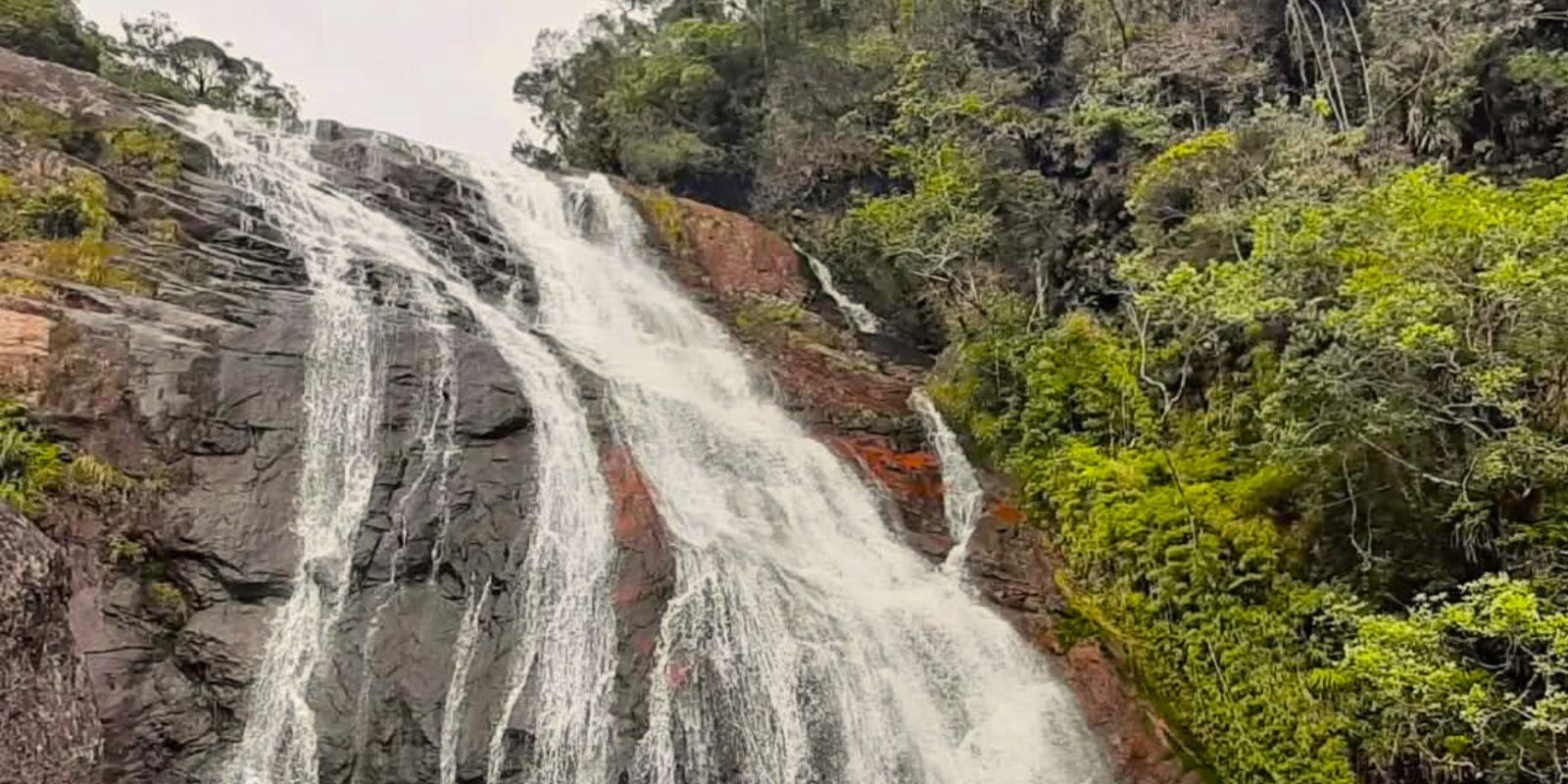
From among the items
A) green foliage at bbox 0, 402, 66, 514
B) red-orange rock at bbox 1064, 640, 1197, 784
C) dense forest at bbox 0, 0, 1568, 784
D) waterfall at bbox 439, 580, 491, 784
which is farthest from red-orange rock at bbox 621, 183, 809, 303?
green foliage at bbox 0, 402, 66, 514

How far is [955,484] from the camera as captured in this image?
1683cm

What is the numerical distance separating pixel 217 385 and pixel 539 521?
4251mm

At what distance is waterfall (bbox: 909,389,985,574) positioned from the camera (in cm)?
1548

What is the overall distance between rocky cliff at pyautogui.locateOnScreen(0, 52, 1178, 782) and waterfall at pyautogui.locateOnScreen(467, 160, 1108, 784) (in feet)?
1.29

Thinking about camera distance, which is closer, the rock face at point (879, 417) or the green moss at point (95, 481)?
the green moss at point (95, 481)

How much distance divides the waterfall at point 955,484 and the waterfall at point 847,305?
447 centimetres

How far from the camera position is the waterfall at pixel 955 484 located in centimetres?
1548

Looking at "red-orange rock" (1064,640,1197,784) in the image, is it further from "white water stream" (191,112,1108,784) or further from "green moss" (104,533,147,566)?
"green moss" (104,533,147,566)

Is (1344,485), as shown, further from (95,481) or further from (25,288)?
(25,288)

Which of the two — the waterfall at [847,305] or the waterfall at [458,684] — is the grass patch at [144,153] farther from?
the waterfall at [847,305]

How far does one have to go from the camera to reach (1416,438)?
12.1 metres

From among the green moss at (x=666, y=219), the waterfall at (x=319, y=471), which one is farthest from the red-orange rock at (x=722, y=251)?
the waterfall at (x=319, y=471)

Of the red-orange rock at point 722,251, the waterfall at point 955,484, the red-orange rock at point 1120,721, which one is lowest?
the red-orange rock at point 1120,721

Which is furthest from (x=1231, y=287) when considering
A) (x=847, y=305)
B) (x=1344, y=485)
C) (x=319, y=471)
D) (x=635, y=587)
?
(x=847, y=305)
